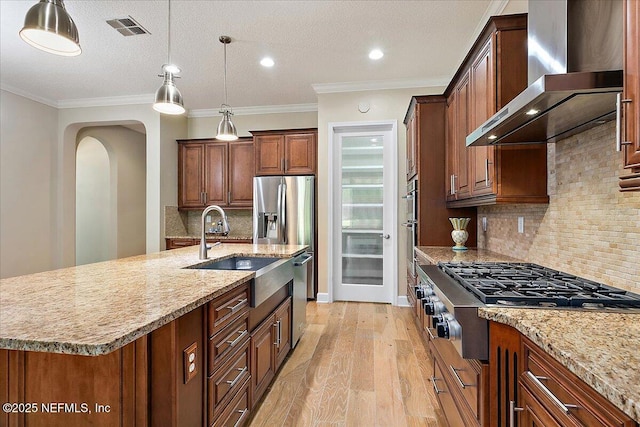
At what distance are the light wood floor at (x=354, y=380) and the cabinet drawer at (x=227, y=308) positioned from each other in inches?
30.0

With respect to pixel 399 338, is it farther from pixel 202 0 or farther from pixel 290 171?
pixel 202 0

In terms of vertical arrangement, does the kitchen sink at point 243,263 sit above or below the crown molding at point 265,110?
below

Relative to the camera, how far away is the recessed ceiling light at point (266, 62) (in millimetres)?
3760

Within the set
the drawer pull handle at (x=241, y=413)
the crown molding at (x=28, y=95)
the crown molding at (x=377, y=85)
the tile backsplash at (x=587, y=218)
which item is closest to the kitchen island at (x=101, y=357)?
the drawer pull handle at (x=241, y=413)

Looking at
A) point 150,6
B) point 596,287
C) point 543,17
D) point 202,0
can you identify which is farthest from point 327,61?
point 596,287

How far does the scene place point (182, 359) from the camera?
1.24m

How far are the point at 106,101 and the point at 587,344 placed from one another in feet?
20.3

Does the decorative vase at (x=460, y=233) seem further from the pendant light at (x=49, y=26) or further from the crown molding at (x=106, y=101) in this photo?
the crown molding at (x=106, y=101)

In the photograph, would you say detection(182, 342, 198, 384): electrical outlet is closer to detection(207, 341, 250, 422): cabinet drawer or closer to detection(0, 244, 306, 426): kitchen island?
detection(0, 244, 306, 426): kitchen island

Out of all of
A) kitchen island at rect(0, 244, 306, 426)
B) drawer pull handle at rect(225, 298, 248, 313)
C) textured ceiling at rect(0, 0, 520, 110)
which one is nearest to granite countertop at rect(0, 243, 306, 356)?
kitchen island at rect(0, 244, 306, 426)

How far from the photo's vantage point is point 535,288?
145 cm

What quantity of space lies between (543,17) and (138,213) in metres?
7.09

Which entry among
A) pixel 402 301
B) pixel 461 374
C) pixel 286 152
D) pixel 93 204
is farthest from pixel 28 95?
pixel 461 374

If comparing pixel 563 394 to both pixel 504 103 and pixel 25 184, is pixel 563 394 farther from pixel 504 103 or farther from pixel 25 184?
pixel 25 184
